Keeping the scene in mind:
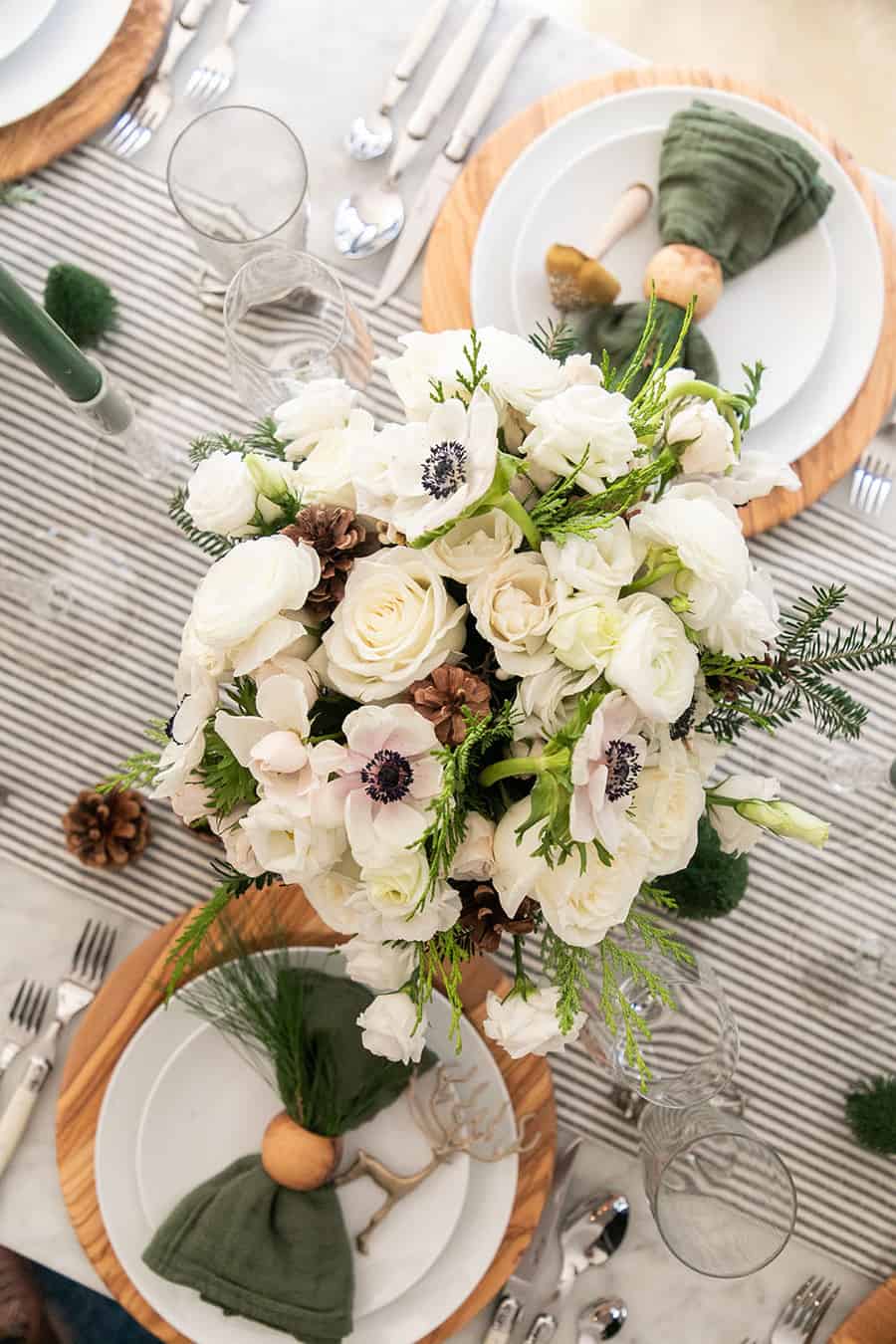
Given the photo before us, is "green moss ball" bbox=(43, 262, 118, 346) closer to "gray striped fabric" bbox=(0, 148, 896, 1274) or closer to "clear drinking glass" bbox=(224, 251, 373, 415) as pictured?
"gray striped fabric" bbox=(0, 148, 896, 1274)

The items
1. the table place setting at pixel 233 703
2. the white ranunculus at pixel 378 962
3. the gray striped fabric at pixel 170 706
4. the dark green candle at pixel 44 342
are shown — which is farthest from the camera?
the gray striped fabric at pixel 170 706

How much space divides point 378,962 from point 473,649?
0.55 feet

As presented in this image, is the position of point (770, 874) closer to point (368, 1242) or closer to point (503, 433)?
point (368, 1242)

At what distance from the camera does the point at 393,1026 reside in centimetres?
58

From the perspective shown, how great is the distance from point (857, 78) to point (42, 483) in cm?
111

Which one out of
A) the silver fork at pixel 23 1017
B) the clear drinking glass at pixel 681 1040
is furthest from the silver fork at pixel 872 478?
the silver fork at pixel 23 1017

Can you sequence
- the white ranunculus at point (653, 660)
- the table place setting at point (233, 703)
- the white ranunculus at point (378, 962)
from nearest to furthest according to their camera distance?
the white ranunculus at point (653, 660) → the white ranunculus at point (378, 962) → the table place setting at point (233, 703)

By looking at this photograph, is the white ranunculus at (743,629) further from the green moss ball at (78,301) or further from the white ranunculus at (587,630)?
the green moss ball at (78,301)

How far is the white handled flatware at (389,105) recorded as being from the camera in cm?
103

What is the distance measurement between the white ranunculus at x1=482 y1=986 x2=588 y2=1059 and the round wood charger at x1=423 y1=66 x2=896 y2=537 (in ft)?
1.73

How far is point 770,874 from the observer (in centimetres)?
102

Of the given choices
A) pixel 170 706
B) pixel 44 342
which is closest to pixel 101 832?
pixel 170 706

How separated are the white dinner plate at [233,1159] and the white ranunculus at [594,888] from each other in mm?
434

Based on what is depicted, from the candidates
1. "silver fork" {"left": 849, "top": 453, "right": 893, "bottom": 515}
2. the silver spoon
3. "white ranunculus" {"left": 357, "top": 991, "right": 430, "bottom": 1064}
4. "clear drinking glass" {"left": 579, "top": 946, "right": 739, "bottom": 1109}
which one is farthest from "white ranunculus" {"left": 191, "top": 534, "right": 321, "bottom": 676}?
the silver spoon
